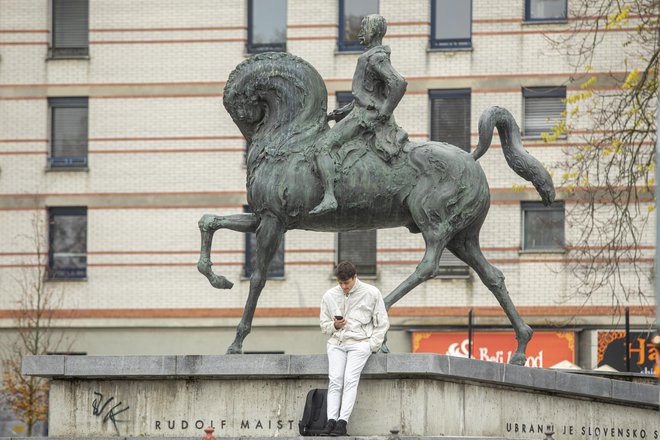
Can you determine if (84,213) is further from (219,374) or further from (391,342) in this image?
(219,374)

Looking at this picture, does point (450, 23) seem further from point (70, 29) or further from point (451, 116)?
point (70, 29)

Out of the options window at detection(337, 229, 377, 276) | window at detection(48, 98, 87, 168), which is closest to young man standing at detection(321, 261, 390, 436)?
window at detection(337, 229, 377, 276)

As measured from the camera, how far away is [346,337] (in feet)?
59.4

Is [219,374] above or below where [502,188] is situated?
below

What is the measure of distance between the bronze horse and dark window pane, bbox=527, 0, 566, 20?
19391 millimetres

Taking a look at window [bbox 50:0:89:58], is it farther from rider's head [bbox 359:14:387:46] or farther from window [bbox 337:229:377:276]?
rider's head [bbox 359:14:387:46]

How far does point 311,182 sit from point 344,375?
267cm

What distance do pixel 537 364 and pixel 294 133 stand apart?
18612mm

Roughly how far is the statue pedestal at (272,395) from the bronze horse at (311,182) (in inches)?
31.5

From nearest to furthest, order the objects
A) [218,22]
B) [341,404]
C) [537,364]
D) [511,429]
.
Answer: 1. [341,404]
2. [511,429]
3. [537,364]
4. [218,22]

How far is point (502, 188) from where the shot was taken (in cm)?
3828

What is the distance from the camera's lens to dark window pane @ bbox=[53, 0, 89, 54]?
40.7 m

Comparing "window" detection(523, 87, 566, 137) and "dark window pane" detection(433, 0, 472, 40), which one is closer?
"window" detection(523, 87, 566, 137)

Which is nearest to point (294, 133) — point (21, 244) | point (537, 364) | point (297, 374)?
point (297, 374)
